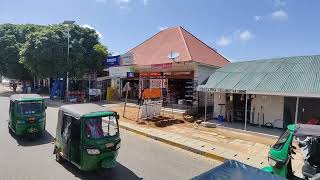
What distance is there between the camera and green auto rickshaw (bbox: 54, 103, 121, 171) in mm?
7695

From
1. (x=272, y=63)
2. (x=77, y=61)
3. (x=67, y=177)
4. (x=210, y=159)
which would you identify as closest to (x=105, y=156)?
(x=67, y=177)

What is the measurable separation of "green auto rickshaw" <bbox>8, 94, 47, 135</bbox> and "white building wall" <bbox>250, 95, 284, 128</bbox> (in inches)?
456

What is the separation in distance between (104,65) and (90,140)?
923 inches

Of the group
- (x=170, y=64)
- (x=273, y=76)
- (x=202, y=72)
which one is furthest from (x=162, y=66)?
(x=273, y=76)

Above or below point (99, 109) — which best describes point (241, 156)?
below

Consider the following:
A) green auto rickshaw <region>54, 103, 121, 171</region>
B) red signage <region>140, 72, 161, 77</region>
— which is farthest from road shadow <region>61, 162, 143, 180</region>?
red signage <region>140, 72, 161, 77</region>

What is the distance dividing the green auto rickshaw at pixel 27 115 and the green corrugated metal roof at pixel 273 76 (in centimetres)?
929

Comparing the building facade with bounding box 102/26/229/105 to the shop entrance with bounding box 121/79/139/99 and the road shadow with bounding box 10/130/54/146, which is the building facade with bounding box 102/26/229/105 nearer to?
the shop entrance with bounding box 121/79/139/99

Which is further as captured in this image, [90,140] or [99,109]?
[99,109]

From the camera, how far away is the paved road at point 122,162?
8289mm

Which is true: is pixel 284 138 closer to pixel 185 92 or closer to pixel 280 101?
pixel 280 101

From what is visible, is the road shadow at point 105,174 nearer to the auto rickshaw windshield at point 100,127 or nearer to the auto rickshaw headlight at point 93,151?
the auto rickshaw headlight at point 93,151

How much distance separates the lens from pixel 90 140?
25.5 ft

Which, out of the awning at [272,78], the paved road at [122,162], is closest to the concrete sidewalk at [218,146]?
the paved road at [122,162]
